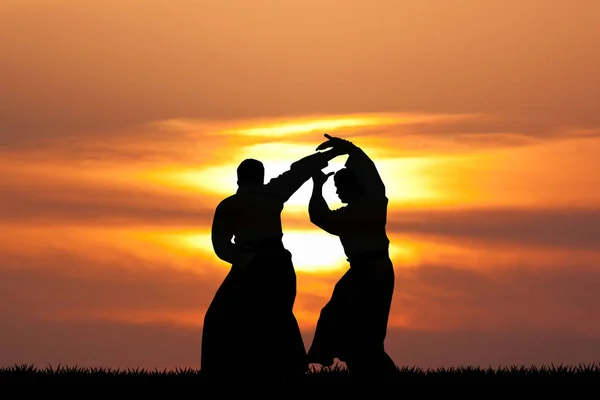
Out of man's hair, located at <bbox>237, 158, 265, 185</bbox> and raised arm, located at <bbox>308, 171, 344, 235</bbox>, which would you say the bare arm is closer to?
raised arm, located at <bbox>308, 171, 344, 235</bbox>

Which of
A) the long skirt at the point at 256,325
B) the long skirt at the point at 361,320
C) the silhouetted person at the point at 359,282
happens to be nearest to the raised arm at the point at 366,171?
the silhouetted person at the point at 359,282

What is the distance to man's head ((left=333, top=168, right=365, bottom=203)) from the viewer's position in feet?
67.3

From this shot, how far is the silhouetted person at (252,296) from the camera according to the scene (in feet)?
65.0

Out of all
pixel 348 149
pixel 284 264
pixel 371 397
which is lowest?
pixel 371 397

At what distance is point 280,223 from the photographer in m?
20.2

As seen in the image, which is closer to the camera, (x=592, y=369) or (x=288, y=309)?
(x=288, y=309)

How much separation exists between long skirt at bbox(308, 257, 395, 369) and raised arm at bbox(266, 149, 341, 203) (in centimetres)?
119

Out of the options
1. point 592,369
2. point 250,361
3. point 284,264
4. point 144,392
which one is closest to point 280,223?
point 284,264

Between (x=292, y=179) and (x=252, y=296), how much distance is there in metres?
1.57

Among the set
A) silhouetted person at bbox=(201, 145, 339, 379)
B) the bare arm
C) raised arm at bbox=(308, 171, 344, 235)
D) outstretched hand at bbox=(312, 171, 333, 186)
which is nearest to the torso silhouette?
silhouetted person at bbox=(201, 145, 339, 379)

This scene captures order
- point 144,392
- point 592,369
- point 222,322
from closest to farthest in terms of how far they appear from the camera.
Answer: point 222,322 < point 144,392 < point 592,369

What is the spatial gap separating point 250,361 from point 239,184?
7.16ft

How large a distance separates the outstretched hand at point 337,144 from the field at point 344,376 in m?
3.36

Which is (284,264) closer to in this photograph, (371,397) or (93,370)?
(371,397)
